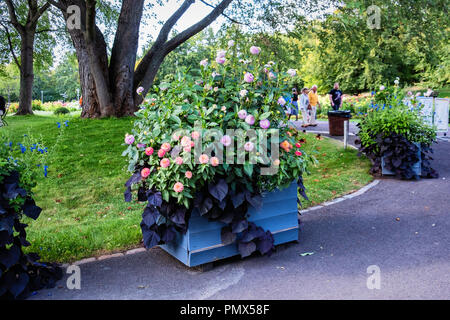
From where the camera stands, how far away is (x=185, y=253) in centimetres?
372

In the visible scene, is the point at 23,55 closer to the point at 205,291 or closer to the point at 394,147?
the point at 394,147

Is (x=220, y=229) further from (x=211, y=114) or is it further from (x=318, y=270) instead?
(x=211, y=114)

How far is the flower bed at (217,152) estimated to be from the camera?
3537 mm

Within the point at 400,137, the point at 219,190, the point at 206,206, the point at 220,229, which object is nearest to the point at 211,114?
the point at 219,190

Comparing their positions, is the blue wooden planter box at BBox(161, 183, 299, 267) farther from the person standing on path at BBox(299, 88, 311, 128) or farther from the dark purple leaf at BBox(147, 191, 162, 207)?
the person standing on path at BBox(299, 88, 311, 128)

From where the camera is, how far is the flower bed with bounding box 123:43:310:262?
11.6 ft

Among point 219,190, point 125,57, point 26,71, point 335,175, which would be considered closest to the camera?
point 219,190

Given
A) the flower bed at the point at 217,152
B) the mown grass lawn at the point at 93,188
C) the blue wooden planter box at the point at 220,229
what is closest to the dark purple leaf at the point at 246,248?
the flower bed at the point at 217,152

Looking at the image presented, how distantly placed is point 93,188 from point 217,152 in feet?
13.8

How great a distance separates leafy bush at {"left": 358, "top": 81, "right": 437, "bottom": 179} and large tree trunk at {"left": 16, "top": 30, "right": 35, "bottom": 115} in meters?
19.8

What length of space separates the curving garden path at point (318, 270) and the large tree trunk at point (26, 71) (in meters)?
20.8

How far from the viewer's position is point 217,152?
3.58 m

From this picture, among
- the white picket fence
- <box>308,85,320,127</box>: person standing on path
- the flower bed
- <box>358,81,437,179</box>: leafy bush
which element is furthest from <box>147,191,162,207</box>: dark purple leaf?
<box>308,85,320,127</box>: person standing on path

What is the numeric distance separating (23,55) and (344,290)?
22873mm
